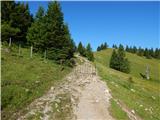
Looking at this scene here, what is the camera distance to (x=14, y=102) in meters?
23.2

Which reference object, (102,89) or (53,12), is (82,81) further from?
(53,12)

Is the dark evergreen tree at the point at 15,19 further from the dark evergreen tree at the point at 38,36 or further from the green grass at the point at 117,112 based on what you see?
the green grass at the point at 117,112

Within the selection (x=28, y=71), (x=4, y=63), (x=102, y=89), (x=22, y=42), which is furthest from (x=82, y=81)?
(x=22, y=42)

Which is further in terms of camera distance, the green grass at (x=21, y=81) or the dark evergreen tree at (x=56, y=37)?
the dark evergreen tree at (x=56, y=37)

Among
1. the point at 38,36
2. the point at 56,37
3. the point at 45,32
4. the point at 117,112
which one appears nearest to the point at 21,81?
the point at 117,112

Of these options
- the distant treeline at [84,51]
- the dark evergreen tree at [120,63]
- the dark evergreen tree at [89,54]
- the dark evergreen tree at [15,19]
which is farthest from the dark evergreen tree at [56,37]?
the dark evergreen tree at [120,63]

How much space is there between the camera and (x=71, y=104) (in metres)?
25.1

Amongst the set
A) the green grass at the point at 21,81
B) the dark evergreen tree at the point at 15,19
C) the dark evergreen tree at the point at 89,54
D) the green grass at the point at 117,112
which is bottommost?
the green grass at the point at 117,112

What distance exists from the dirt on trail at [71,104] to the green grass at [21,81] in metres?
0.87

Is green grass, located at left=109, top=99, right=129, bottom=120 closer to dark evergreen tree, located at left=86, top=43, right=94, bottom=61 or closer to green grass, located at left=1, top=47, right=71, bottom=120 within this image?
green grass, located at left=1, top=47, right=71, bottom=120

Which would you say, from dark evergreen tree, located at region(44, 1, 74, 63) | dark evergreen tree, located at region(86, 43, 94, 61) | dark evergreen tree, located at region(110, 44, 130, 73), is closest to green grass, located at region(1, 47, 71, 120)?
dark evergreen tree, located at region(44, 1, 74, 63)

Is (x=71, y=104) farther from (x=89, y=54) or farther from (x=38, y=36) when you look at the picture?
(x=89, y=54)

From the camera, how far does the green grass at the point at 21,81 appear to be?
23141 mm

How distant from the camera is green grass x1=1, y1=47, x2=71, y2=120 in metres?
23.1
